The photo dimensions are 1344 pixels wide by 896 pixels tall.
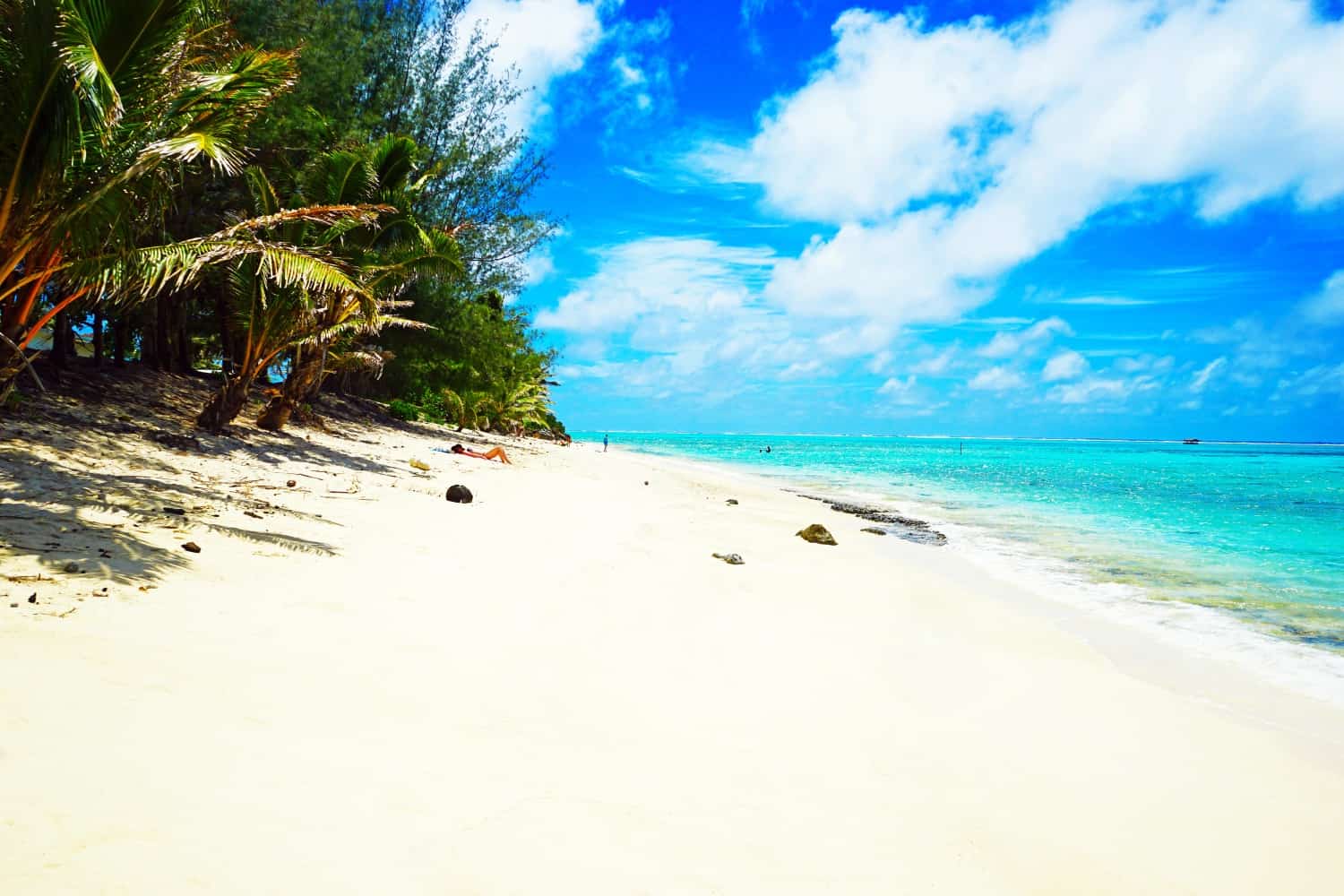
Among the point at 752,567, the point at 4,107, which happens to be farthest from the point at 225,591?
the point at 752,567

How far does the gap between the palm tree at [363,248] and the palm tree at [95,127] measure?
5608 millimetres

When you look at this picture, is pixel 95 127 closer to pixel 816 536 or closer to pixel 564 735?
pixel 564 735

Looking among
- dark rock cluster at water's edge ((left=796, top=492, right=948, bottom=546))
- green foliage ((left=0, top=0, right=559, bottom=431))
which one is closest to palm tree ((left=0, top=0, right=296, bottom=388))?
green foliage ((left=0, top=0, right=559, bottom=431))

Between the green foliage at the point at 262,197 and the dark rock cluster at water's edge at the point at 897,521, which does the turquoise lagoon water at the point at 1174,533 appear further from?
the green foliage at the point at 262,197

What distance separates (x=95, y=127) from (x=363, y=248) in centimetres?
854

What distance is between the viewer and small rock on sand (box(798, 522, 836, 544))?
12.1 m

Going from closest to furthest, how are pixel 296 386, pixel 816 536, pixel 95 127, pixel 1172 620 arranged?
pixel 95 127, pixel 1172 620, pixel 816 536, pixel 296 386

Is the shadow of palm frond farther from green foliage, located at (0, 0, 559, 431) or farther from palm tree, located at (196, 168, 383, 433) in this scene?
palm tree, located at (196, 168, 383, 433)

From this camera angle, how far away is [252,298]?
1279 centimetres

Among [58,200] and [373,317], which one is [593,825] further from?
[373,317]

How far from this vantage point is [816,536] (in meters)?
12.1

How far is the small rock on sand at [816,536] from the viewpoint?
1205 centimetres

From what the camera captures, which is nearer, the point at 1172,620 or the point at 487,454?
the point at 1172,620

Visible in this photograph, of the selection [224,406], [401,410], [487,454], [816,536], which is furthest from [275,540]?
[401,410]
